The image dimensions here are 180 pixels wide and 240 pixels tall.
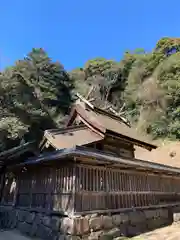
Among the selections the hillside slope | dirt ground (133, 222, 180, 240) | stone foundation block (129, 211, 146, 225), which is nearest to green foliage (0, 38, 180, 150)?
the hillside slope

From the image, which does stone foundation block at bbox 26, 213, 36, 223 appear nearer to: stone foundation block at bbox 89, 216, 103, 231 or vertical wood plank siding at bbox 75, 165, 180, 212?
vertical wood plank siding at bbox 75, 165, 180, 212

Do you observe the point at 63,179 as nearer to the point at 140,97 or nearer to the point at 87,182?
the point at 87,182

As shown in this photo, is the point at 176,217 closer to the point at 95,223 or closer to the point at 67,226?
the point at 95,223

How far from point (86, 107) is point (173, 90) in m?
17.4

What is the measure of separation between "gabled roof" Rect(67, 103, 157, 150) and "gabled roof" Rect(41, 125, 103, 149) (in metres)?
0.42

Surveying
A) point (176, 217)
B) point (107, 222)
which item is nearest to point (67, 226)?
point (107, 222)

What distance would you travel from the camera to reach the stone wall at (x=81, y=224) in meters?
7.20

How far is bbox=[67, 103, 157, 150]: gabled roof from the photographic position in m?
12.1

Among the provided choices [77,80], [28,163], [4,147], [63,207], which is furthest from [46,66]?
[63,207]

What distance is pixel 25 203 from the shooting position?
991cm

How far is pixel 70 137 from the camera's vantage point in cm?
1173

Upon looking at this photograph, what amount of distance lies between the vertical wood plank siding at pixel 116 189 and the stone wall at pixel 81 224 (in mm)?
413

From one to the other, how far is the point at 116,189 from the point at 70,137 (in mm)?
4008

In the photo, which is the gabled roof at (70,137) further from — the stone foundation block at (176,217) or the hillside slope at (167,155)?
the hillside slope at (167,155)
